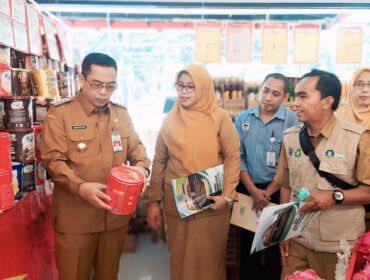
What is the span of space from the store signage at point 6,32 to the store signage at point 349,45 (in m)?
2.61

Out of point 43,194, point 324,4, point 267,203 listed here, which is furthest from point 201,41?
point 43,194

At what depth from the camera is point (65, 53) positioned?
308cm

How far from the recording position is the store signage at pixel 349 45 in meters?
3.09

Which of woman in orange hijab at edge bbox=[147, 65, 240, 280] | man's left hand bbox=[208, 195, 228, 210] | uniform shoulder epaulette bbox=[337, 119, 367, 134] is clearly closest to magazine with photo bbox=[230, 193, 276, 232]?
woman in orange hijab at edge bbox=[147, 65, 240, 280]

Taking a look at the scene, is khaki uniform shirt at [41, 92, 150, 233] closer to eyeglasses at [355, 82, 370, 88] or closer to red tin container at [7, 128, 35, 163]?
red tin container at [7, 128, 35, 163]

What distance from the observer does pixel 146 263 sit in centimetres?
333

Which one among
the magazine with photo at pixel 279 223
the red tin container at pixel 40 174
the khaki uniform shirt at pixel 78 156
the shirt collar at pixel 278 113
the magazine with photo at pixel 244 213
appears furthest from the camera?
the shirt collar at pixel 278 113

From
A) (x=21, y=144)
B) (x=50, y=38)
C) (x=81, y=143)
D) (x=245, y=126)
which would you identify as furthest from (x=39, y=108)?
(x=245, y=126)

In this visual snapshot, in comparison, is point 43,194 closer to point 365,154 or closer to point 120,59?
point 365,154

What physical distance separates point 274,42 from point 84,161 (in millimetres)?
2120

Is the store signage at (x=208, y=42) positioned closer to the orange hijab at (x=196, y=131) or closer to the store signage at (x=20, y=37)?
the orange hijab at (x=196, y=131)

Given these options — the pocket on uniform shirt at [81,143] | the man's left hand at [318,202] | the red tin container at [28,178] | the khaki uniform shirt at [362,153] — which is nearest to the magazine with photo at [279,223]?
the man's left hand at [318,202]

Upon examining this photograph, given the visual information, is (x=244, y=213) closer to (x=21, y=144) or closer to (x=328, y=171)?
(x=328, y=171)

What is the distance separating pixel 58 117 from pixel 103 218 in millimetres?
576
